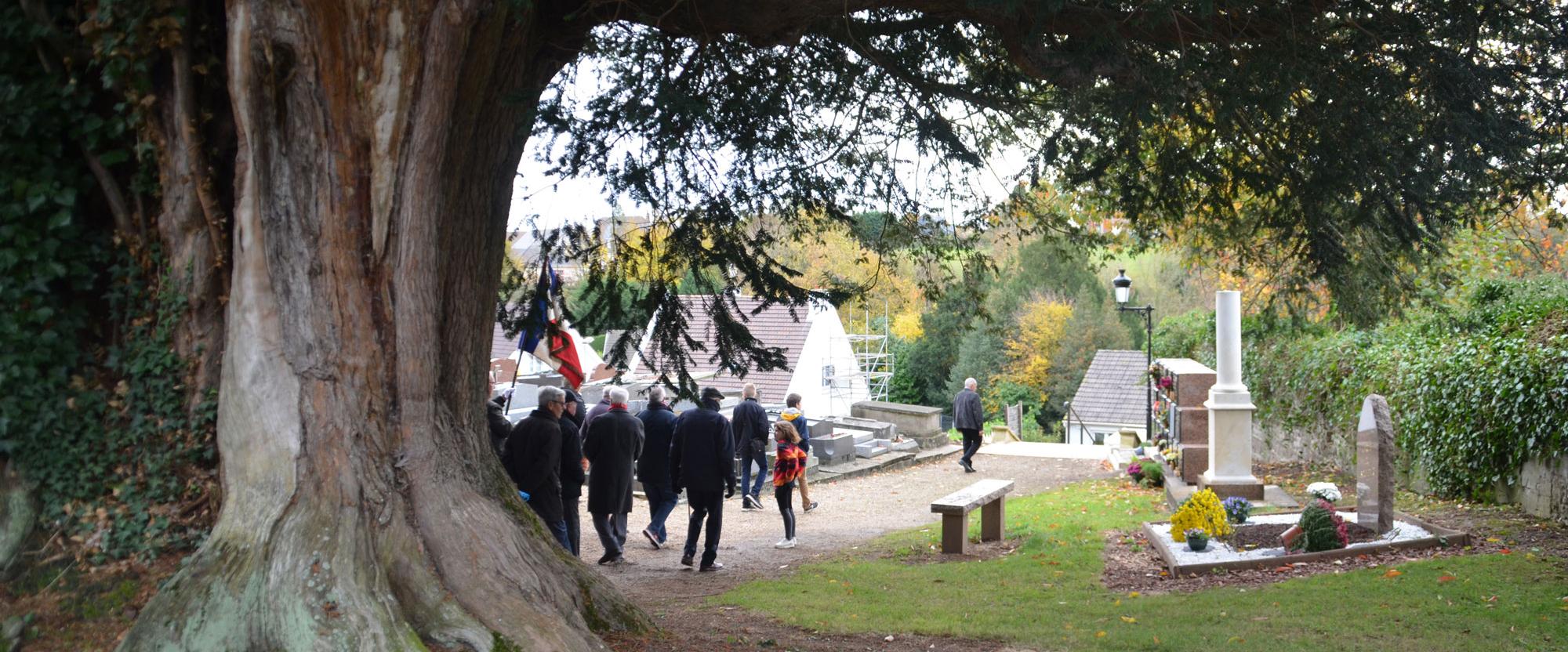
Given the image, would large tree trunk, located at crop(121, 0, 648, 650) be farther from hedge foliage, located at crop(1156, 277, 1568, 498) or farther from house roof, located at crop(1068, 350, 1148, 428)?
house roof, located at crop(1068, 350, 1148, 428)

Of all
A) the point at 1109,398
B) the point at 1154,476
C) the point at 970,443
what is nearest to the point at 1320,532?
the point at 1154,476

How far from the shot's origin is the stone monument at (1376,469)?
9461 millimetres

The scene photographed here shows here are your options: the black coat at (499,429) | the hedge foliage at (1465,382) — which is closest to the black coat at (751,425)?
the black coat at (499,429)

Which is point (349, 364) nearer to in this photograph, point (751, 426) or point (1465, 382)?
point (751, 426)

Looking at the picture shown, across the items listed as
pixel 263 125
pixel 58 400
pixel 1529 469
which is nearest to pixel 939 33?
pixel 263 125

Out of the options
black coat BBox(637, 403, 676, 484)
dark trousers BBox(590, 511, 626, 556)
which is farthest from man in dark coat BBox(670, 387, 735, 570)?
dark trousers BBox(590, 511, 626, 556)

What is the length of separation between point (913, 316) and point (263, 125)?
41.2m

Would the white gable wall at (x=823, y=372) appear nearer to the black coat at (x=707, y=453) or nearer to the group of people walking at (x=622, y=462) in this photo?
the group of people walking at (x=622, y=462)

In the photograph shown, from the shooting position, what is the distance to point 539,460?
9.16 m

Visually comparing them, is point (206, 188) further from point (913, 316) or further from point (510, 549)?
point (913, 316)

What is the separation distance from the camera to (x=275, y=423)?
15.9 ft

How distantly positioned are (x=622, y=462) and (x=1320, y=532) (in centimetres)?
602

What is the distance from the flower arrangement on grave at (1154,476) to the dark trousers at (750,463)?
18.3 ft

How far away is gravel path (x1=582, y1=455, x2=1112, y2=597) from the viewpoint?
10531mm
